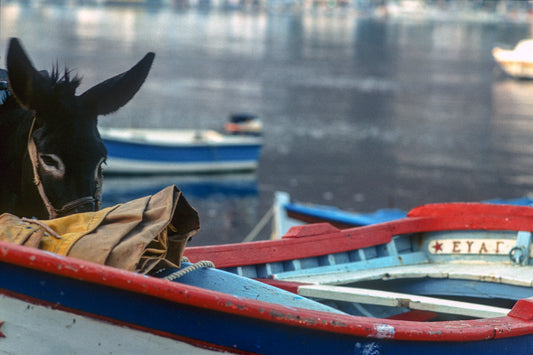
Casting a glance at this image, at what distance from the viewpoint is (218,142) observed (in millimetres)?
25469

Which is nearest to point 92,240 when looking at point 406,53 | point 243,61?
point 243,61

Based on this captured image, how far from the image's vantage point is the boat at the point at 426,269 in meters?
5.28

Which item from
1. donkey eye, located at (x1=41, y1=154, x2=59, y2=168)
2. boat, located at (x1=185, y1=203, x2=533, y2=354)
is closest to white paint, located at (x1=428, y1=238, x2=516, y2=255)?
boat, located at (x1=185, y1=203, x2=533, y2=354)

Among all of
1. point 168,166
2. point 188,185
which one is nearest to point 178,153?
point 168,166

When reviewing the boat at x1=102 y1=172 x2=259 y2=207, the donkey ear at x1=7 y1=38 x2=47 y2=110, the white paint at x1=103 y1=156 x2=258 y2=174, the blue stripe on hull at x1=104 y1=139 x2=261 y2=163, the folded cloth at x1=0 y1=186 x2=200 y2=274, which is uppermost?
the donkey ear at x1=7 y1=38 x2=47 y2=110

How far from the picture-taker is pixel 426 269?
7.66 metres

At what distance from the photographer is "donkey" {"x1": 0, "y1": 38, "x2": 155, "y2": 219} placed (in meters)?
4.44

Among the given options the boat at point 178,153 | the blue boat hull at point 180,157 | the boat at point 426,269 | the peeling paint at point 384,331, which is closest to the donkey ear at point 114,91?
the boat at point 426,269

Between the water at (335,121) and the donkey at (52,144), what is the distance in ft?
1.33

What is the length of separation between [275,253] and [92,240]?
3.17 metres

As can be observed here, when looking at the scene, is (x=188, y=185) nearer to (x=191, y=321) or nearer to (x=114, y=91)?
(x=114, y=91)

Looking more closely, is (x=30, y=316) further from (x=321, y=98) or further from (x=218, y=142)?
(x=321, y=98)

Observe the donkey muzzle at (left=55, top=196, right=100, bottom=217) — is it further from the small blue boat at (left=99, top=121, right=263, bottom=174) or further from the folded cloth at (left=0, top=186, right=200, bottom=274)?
the small blue boat at (left=99, top=121, right=263, bottom=174)

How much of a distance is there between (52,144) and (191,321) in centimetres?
126
